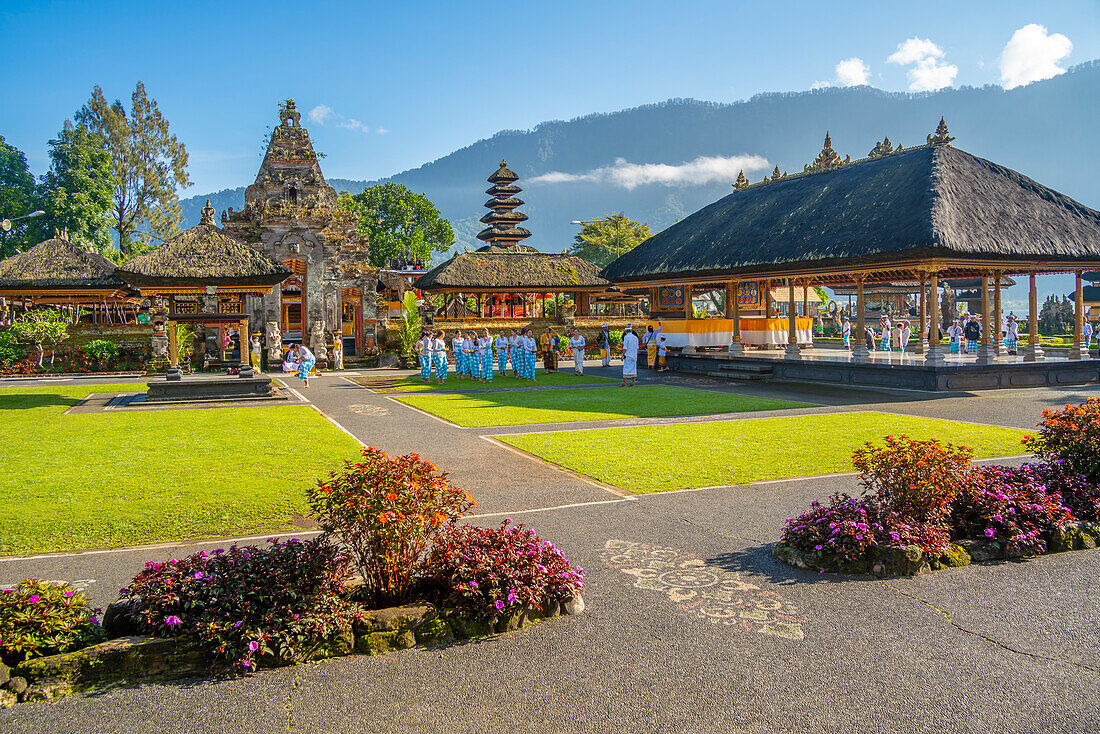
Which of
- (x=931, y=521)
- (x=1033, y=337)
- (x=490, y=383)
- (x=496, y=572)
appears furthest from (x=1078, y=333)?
(x=496, y=572)

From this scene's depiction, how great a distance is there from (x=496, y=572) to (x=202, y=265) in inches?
765

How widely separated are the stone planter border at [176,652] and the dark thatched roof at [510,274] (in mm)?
32492

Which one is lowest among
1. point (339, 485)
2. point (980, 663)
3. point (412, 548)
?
point (980, 663)

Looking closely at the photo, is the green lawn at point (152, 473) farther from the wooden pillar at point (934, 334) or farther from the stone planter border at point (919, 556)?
the wooden pillar at point (934, 334)

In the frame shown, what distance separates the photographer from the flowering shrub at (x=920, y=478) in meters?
6.06

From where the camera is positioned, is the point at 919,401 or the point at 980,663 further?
the point at 919,401

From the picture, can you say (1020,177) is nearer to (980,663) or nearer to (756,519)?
(756,519)

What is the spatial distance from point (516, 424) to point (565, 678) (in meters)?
10.5

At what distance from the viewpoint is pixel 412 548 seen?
4902 mm

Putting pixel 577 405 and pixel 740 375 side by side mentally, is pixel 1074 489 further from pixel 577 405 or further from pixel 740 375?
pixel 740 375

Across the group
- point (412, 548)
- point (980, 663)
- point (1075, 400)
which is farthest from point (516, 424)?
point (1075, 400)

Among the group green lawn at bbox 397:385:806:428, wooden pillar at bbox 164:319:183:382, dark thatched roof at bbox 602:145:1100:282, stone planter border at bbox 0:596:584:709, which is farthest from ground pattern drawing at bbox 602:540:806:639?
wooden pillar at bbox 164:319:183:382

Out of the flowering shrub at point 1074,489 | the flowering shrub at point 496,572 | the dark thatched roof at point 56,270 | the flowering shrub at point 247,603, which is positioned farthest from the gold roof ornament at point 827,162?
the dark thatched roof at point 56,270

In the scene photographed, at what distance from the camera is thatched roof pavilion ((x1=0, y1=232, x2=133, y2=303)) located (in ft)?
105
